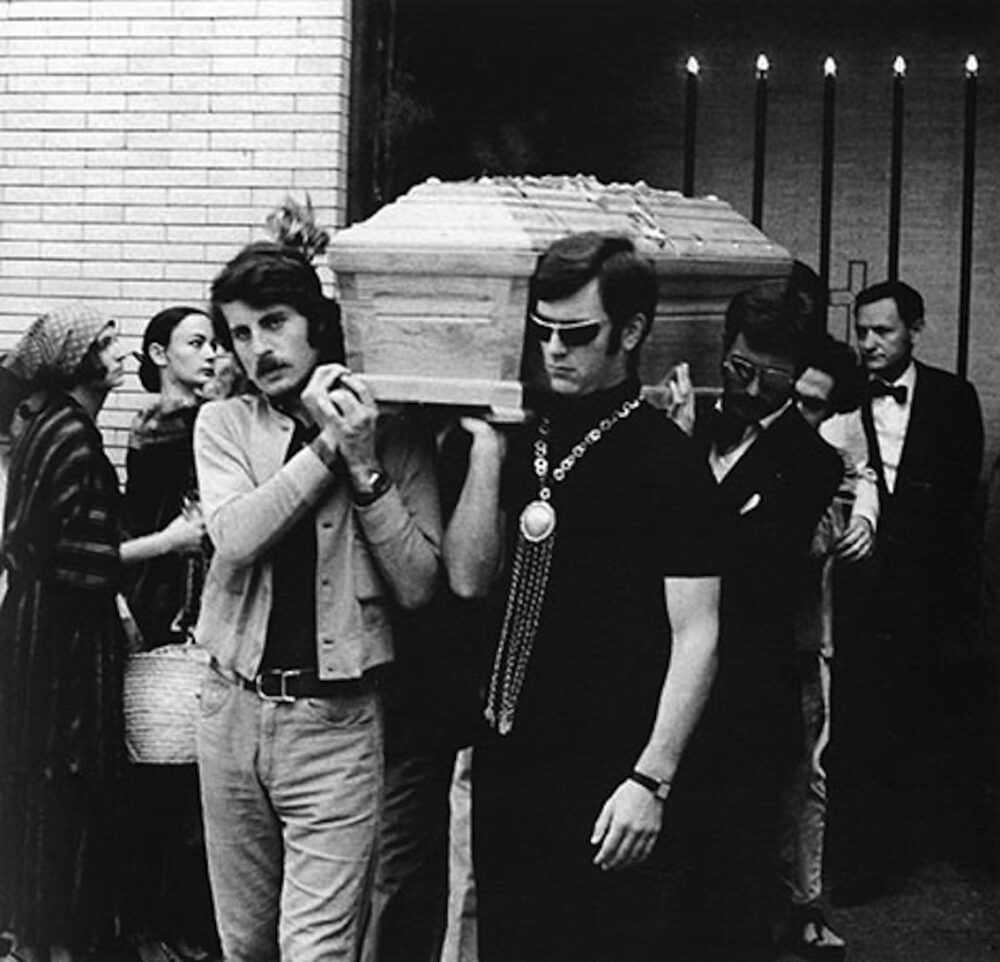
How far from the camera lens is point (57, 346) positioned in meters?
4.20

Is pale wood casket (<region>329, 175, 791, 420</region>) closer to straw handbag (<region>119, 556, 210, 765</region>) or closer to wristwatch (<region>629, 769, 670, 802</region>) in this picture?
wristwatch (<region>629, 769, 670, 802</region>)

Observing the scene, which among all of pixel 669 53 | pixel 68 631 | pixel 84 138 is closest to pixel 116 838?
pixel 68 631

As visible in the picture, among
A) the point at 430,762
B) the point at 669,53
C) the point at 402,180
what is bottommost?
the point at 430,762

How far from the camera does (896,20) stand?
7.06 meters

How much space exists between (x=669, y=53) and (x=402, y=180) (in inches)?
86.9

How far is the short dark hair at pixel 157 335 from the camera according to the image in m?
4.49

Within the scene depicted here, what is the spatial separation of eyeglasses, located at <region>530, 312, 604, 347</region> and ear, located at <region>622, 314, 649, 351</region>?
2.4 inches

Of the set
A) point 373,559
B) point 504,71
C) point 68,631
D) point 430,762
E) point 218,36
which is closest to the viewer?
point 373,559

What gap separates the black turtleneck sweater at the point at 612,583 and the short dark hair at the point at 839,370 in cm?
112

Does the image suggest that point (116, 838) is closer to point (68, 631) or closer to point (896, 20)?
point (68, 631)

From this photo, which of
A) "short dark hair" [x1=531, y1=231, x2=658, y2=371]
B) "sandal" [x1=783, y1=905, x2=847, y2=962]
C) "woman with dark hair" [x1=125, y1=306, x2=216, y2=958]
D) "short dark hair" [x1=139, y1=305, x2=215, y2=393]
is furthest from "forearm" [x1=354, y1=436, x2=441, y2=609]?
"sandal" [x1=783, y1=905, x2=847, y2=962]

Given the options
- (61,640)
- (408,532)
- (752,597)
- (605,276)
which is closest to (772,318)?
→ (752,597)

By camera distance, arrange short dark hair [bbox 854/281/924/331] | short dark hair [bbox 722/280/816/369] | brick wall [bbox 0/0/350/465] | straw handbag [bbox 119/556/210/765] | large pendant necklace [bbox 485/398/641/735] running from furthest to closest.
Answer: short dark hair [bbox 854/281/924/331], brick wall [bbox 0/0/350/465], straw handbag [bbox 119/556/210/765], short dark hair [bbox 722/280/816/369], large pendant necklace [bbox 485/398/641/735]

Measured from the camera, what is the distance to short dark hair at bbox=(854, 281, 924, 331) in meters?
4.99
